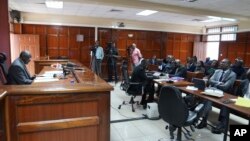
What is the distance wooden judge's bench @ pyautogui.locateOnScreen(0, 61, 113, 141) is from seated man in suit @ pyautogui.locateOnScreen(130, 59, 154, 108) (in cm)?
245

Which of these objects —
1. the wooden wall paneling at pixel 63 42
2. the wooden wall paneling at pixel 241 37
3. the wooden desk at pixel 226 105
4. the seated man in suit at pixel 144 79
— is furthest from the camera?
the wooden wall paneling at pixel 63 42

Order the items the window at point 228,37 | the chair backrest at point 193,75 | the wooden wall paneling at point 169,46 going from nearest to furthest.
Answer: the chair backrest at point 193,75
the window at point 228,37
the wooden wall paneling at point 169,46

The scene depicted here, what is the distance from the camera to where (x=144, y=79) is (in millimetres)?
4531

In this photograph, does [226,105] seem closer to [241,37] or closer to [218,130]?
[218,130]

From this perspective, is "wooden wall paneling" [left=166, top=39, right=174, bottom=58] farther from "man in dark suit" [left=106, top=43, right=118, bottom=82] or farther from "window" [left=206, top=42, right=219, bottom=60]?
"man in dark suit" [left=106, top=43, right=118, bottom=82]

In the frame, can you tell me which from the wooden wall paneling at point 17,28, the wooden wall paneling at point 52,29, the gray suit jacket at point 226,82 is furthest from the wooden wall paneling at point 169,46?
the wooden wall paneling at point 17,28

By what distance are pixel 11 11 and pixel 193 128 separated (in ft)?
22.9

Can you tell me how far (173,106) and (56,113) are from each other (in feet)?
4.62

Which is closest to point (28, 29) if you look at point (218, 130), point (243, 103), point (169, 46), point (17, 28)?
point (17, 28)

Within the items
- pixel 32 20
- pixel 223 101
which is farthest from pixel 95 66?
pixel 223 101

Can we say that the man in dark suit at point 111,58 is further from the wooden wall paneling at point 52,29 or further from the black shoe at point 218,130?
the black shoe at point 218,130

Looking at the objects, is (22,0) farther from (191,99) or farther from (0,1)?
(191,99)

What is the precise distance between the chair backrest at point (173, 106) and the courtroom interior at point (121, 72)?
0.01 metres

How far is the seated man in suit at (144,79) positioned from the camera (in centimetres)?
444
